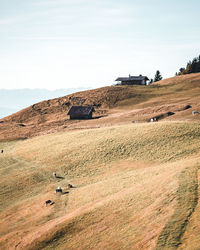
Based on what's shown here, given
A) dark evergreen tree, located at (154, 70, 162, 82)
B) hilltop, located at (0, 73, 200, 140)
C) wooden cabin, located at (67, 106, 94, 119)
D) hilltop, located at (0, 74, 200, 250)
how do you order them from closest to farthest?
hilltop, located at (0, 74, 200, 250), hilltop, located at (0, 73, 200, 140), wooden cabin, located at (67, 106, 94, 119), dark evergreen tree, located at (154, 70, 162, 82)

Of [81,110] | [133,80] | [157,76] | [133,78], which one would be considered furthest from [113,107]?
[157,76]

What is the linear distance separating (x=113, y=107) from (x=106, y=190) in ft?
251

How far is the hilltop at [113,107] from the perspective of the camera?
8094 cm

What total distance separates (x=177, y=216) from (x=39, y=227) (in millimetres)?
13653

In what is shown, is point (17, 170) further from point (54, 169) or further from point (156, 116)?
point (156, 116)

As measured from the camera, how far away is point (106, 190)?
33.2 m

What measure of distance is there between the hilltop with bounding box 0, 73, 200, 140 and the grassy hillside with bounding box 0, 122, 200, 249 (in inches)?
846

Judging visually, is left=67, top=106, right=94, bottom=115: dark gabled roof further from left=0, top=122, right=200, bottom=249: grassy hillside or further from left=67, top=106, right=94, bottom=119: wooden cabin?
left=0, top=122, right=200, bottom=249: grassy hillside

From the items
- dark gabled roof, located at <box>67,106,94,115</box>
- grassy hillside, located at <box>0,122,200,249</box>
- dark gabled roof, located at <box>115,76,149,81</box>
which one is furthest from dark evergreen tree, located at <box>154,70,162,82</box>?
grassy hillside, located at <box>0,122,200,249</box>

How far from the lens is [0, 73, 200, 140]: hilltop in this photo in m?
80.9

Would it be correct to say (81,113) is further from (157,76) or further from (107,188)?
(157,76)

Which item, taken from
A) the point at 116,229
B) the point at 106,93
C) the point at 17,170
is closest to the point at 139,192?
the point at 116,229

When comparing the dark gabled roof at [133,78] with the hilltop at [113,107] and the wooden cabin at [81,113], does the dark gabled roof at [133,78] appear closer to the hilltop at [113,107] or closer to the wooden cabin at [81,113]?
the hilltop at [113,107]

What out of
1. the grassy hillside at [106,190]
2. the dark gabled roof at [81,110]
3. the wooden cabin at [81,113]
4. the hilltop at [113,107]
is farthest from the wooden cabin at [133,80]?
the grassy hillside at [106,190]
